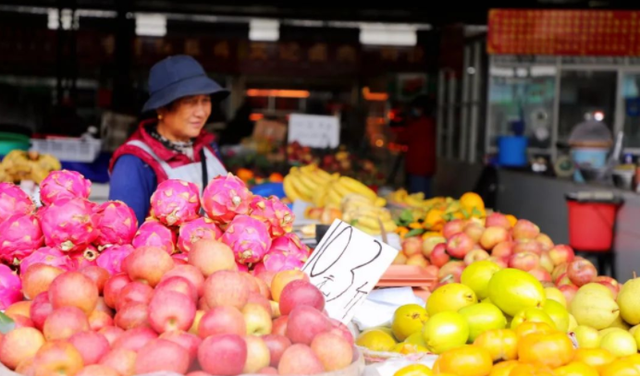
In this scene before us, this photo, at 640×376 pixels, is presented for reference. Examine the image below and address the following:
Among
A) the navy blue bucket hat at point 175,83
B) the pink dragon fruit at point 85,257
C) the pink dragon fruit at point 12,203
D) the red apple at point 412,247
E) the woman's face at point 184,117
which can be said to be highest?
the navy blue bucket hat at point 175,83

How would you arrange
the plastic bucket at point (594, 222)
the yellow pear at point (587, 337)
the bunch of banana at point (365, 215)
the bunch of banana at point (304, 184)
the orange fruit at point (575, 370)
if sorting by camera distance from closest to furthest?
the orange fruit at point (575, 370) → the yellow pear at point (587, 337) → the bunch of banana at point (365, 215) → the bunch of banana at point (304, 184) → the plastic bucket at point (594, 222)

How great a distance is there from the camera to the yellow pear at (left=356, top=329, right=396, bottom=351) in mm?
2236

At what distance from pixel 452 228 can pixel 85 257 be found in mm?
2070

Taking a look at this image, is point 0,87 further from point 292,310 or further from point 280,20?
point 292,310

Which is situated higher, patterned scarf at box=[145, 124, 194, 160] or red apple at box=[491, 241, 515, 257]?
patterned scarf at box=[145, 124, 194, 160]

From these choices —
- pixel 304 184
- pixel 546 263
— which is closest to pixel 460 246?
pixel 546 263

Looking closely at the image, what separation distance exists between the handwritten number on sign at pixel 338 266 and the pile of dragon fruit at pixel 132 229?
0.21 feet

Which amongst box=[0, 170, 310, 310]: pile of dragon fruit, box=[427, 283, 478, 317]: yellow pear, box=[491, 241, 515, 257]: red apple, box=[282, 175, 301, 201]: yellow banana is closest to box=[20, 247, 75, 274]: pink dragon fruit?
box=[0, 170, 310, 310]: pile of dragon fruit

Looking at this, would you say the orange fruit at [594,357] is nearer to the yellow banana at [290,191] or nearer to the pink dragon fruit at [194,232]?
the pink dragon fruit at [194,232]

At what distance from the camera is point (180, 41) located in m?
14.4

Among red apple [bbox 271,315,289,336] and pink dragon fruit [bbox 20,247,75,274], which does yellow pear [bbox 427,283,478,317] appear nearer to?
red apple [bbox 271,315,289,336]

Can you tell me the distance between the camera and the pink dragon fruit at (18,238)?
6.55 feet

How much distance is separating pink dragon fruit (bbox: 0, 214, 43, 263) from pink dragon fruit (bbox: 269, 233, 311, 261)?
0.63 metres

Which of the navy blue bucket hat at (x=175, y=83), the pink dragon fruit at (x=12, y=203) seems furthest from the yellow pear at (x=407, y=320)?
the navy blue bucket hat at (x=175, y=83)
